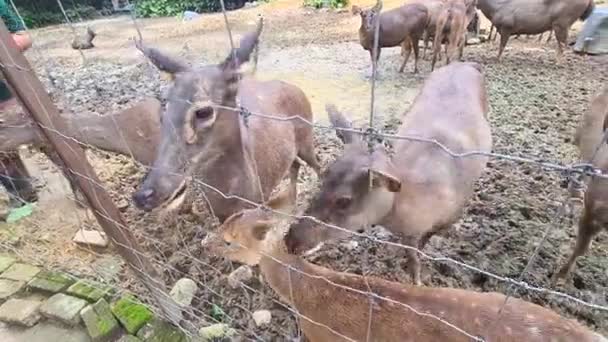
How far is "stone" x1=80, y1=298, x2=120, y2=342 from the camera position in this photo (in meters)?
3.05

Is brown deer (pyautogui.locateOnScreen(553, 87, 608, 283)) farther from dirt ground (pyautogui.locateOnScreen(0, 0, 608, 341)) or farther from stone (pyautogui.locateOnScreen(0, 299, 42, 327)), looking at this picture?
stone (pyautogui.locateOnScreen(0, 299, 42, 327))

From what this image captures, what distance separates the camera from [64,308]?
321 cm

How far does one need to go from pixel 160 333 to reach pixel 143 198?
0.99 m

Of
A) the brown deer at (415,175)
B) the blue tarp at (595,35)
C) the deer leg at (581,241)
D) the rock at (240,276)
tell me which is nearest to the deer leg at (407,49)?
the blue tarp at (595,35)

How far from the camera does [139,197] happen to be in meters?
2.46

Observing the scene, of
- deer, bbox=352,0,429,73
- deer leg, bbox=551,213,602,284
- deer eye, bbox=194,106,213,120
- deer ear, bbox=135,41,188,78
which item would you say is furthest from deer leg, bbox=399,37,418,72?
deer eye, bbox=194,106,213,120

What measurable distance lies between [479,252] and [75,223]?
332 cm

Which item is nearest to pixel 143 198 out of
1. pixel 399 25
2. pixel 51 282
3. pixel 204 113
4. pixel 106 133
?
pixel 204 113

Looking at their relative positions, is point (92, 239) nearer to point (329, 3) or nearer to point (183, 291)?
point (183, 291)

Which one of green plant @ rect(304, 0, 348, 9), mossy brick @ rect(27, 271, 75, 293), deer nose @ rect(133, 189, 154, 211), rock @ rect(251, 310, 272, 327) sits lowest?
green plant @ rect(304, 0, 348, 9)

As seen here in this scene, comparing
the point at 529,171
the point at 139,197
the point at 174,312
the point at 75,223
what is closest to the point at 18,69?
the point at 139,197

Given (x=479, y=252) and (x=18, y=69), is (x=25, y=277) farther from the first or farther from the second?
(x=479, y=252)

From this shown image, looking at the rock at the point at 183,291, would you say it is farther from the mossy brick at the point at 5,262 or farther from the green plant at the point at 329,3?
the green plant at the point at 329,3

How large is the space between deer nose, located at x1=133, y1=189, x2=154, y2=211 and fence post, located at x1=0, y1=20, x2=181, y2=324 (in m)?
0.36
